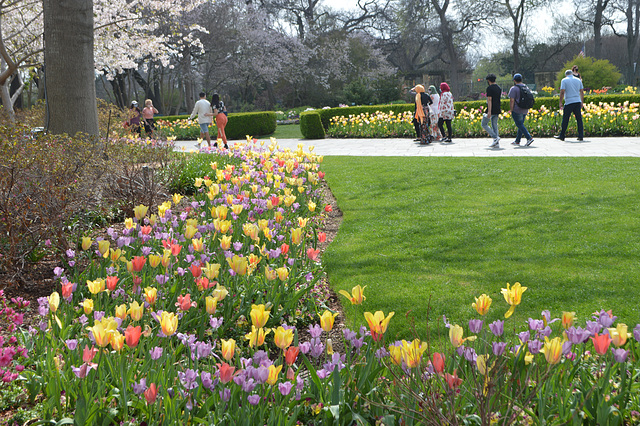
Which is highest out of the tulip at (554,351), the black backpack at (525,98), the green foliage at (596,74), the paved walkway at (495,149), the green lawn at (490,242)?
the green foliage at (596,74)

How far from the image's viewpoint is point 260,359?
1.73 m

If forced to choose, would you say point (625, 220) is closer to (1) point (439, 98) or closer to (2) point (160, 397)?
(2) point (160, 397)

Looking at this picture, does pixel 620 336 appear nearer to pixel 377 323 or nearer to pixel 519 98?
pixel 377 323

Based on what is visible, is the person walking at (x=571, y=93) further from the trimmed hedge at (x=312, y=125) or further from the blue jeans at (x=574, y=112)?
the trimmed hedge at (x=312, y=125)

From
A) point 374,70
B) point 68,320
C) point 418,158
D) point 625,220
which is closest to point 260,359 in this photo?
point 68,320

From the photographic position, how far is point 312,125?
1814 cm

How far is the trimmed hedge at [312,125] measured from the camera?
59.3ft

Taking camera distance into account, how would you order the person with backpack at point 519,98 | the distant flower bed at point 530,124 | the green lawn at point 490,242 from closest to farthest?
the green lawn at point 490,242 < the person with backpack at point 519,98 < the distant flower bed at point 530,124

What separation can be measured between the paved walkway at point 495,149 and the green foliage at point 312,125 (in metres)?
3.29

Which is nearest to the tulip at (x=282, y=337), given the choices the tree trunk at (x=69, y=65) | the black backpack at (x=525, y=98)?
the tree trunk at (x=69, y=65)

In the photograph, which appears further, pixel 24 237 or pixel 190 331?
pixel 24 237

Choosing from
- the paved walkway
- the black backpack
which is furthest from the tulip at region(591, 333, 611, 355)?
the black backpack

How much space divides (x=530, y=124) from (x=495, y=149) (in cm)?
315

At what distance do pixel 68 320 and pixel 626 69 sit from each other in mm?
48966
